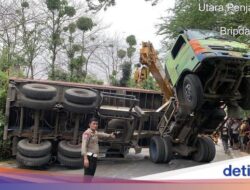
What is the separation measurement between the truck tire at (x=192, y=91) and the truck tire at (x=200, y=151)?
239cm

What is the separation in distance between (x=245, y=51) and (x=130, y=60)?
3029 cm

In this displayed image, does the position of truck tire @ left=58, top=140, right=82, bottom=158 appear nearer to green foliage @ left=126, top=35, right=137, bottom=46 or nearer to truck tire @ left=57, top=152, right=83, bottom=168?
truck tire @ left=57, top=152, right=83, bottom=168

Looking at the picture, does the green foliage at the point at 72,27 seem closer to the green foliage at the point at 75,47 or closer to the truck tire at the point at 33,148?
the green foliage at the point at 75,47

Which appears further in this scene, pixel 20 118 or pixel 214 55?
pixel 20 118

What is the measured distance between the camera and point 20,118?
11.6m

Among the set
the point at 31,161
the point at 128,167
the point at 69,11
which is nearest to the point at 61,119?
the point at 31,161

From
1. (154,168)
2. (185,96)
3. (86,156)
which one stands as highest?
(185,96)

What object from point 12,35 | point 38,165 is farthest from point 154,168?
point 12,35

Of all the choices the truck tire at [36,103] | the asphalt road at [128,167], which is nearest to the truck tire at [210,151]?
the asphalt road at [128,167]

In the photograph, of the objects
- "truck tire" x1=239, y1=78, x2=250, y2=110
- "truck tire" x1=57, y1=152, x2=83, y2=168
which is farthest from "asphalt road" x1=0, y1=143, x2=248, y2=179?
"truck tire" x1=239, y1=78, x2=250, y2=110

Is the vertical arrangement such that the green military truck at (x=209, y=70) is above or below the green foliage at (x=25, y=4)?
below

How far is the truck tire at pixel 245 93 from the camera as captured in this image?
11508mm

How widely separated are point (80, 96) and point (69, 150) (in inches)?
53.1

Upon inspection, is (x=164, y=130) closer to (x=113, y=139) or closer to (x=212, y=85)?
(x=113, y=139)
